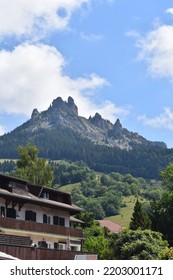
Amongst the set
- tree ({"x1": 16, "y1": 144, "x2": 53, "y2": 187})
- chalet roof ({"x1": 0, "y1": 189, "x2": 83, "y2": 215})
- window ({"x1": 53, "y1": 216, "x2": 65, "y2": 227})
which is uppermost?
tree ({"x1": 16, "y1": 144, "x2": 53, "y2": 187})

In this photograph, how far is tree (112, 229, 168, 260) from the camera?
48.4m

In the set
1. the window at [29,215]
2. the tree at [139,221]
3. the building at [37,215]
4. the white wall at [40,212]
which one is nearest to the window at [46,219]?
the building at [37,215]

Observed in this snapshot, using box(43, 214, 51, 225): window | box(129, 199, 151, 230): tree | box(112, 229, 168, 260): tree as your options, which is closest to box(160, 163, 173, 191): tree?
box(129, 199, 151, 230): tree

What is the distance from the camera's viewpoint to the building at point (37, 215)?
141 feet

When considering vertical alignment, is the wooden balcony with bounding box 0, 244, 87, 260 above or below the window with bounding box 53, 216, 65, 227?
below

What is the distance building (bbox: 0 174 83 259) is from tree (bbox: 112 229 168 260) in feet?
15.3

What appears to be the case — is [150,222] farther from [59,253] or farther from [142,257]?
[59,253]

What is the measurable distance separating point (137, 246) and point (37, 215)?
996cm

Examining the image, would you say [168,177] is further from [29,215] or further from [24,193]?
[24,193]

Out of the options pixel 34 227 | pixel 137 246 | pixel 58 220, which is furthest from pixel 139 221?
pixel 34 227

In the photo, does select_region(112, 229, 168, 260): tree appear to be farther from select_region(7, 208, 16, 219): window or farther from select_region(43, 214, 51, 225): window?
select_region(7, 208, 16, 219): window

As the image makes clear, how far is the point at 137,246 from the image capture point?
49.6 metres

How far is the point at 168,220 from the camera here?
76188mm
